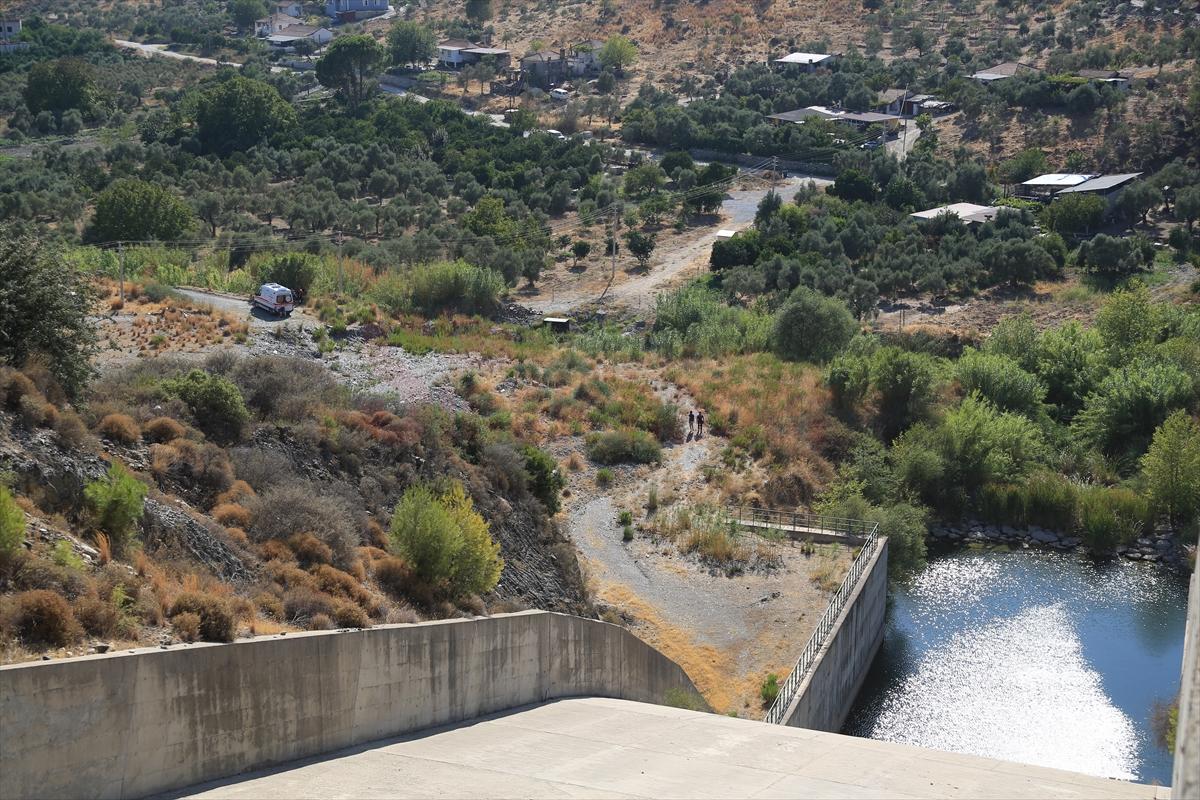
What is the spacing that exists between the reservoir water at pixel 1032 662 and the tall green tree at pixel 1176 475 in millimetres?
2620

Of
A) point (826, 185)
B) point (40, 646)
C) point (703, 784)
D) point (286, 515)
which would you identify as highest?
point (40, 646)

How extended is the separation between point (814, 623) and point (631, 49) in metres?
92.9

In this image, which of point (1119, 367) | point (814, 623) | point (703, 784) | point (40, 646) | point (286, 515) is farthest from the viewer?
point (1119, 367)

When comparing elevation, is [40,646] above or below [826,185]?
above

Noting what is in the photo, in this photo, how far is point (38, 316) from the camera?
2495cm

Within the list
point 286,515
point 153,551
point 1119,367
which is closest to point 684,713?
point 286,515

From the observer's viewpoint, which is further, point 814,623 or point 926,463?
point 926,463

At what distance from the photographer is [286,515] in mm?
24391

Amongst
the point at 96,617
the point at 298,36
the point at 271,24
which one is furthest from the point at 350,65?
the point at 96,617

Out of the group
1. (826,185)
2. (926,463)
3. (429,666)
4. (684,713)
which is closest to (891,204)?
(826,185)

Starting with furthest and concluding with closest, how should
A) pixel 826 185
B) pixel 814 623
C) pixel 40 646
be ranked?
pixel 826 185 < pixel 814 623 < pixel 40 646

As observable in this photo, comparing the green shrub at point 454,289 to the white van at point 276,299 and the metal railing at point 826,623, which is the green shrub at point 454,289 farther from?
the metal railing at point 826,623

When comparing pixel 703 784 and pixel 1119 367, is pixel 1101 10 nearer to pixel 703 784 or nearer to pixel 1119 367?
pixel 1119 367

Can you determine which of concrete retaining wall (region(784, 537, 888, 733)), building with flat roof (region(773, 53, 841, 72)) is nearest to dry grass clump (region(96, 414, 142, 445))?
concrete retaining wall (region(784, 537, 888, 733))
